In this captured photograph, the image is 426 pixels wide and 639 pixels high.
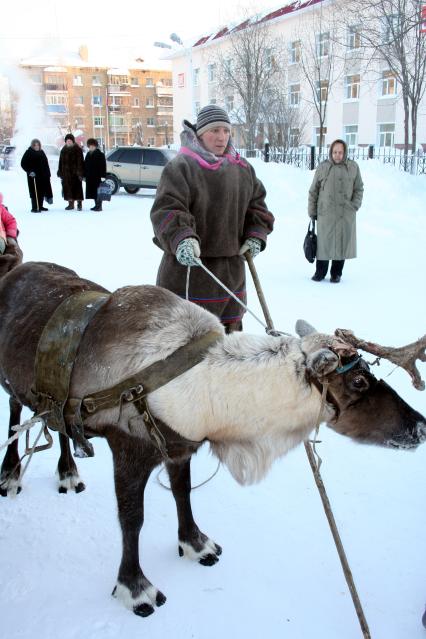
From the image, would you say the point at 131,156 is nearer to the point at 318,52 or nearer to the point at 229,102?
the point at 318,52

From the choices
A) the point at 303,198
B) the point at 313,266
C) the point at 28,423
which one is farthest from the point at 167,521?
the point at 303,198

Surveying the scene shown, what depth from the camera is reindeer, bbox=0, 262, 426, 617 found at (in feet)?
6.28

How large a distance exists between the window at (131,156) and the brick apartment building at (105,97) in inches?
1508

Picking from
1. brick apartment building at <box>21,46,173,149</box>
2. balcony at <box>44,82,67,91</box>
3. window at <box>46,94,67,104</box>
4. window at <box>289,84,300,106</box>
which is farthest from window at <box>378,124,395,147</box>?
balcony at <box>44,82,67,91</box>

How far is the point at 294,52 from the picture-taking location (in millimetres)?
27125

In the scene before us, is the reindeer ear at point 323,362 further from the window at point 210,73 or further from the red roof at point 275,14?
the window at point 210,73

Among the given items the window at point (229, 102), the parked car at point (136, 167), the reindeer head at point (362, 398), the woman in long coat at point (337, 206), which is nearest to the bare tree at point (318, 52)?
the window at point (229, 102)

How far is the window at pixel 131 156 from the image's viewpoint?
1688 cm

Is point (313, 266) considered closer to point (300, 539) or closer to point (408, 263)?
point (408, 263)

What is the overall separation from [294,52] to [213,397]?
28616 mm

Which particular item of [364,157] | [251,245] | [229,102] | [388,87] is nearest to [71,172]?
[364,157]

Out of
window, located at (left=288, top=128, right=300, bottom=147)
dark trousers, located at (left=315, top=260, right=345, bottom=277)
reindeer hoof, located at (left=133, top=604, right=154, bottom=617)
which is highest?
window, located at (left=288, top=128, right=300, bottom=147)

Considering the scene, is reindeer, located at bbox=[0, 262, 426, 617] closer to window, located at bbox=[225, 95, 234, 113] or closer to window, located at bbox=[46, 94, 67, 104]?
window, located at bbox=[225, 95, 234, 113]

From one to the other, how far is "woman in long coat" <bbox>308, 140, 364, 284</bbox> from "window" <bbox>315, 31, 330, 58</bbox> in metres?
16.4
